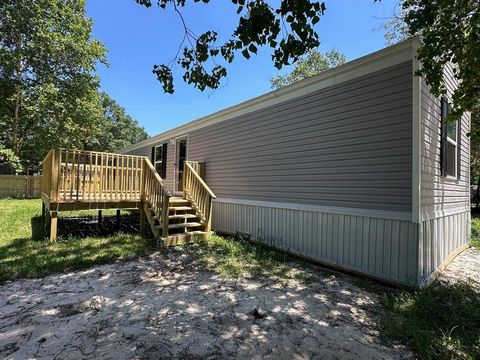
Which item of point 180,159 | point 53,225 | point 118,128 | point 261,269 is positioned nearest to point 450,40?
point 261,269

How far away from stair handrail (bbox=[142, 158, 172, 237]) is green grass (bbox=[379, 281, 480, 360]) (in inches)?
167

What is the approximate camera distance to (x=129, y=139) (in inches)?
1390

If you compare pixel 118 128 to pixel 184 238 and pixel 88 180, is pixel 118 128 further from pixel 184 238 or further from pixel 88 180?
pixel 184 238

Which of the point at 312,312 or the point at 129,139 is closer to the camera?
the point at 312,312

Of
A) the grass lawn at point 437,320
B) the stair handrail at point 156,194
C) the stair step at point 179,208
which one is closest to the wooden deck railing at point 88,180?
the stair handrail at point 156,194

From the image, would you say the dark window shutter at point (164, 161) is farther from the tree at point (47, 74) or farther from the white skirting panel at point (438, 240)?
the tree at point (47, 74)

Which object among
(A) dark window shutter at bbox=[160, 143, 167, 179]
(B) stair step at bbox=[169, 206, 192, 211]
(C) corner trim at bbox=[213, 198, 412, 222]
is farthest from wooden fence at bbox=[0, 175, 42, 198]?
(C) corner trim at bbox=[213, 198, 412, 222]

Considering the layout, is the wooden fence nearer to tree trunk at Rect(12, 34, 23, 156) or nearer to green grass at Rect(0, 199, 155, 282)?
tree trunk at Rect(12, 34, 23, 156)

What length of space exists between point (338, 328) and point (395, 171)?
8.12 ft

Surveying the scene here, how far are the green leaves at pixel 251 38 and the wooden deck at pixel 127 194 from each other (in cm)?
316

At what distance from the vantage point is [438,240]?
4.88m

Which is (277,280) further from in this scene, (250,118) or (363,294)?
(250,118)

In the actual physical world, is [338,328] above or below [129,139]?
below

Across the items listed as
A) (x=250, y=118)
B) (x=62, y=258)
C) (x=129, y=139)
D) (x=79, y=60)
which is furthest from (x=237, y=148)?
(x=129, y=139)
